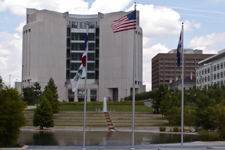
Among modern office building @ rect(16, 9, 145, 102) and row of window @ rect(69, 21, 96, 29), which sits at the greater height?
row of window @ rect(69, 21, 96, 29)

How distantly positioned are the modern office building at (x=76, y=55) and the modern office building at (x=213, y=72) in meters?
21.6

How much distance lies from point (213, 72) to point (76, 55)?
48.0 metres

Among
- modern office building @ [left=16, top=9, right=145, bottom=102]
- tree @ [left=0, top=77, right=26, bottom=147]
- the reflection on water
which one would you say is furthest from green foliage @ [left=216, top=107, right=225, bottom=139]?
modern office building @ [left=16, top=9, right=145, bottom=102]

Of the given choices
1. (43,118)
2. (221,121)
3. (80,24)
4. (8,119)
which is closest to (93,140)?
(8,119)

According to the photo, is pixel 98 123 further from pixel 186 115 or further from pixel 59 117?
pixel 186 115

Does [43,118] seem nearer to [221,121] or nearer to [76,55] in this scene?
[221,121]

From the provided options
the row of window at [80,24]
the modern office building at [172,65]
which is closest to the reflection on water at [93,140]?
the row of window at [80,24]

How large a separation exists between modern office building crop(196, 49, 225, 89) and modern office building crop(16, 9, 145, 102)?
2158 centimetres

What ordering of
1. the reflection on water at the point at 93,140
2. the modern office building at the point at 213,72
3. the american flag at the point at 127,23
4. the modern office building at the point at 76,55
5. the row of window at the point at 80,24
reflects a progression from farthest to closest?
the row of window at the point at 80,24
the modern office building at the point at 76,55
the modern office building at the point at 213,72
the reflection on water at the point at 93,140
the american flag at the point at 127,23

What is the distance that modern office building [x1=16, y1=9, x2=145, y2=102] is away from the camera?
103m

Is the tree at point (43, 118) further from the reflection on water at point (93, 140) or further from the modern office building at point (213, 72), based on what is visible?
the modern office building at point (213, 72)

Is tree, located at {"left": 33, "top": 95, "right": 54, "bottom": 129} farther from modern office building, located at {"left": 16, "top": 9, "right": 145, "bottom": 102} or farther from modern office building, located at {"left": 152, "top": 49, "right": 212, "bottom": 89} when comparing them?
modern office building, located at {"left": 152, "top": 49, "right": 212, "bottom": 89}

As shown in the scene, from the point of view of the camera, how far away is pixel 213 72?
97500 millimetres

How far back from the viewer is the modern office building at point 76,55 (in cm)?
10269
